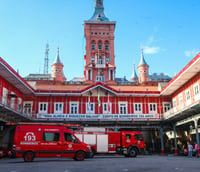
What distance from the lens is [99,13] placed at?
67250mm

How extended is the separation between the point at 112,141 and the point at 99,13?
51.0 meters

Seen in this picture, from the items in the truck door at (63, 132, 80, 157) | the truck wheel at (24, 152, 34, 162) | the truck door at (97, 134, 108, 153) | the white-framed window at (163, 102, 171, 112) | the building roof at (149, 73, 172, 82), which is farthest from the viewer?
the building roof at (149, 73, 172, 82)

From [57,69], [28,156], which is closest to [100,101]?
[28,156]

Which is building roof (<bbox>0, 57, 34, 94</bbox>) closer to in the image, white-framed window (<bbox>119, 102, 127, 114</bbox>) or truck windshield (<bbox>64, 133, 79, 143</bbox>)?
truck windshield (<bbox>64, 133, 79, 143</bbox>)

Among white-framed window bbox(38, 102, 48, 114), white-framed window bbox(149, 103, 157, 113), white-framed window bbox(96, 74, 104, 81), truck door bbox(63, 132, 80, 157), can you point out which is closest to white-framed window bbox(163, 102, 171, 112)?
white-framed window bbox(149, 103, 157, 113)

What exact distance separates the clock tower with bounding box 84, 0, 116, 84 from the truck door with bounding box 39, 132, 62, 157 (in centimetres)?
3594

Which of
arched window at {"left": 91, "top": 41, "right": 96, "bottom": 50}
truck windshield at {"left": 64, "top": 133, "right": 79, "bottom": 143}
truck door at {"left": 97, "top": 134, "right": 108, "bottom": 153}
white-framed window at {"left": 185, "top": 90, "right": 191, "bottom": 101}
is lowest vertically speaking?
truck door at {"left": 97, "top": 134, "right": 108, "bottom": 153}

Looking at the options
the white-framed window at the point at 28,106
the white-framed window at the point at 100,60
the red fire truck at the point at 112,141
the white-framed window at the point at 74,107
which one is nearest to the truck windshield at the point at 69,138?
the red fire truck at the point at 112,141

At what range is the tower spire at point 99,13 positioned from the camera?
63.9 m

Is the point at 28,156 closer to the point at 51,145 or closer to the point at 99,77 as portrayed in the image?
the point at 51,145

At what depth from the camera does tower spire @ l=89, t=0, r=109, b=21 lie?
63931 mm

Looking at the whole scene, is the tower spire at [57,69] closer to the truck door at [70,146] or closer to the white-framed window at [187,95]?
the white-framed window at [187,95]

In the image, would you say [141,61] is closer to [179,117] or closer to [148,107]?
[148,107]

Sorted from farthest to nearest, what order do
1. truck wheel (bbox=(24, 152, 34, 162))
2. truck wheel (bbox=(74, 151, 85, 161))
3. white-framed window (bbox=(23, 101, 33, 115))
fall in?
white-framed window (bbox=(23, 101, 33, 115)) < truck wheel (bbox=(74, 151, 85, 161)) < truck wheel (bbox=(24, 152, 34, 162))
